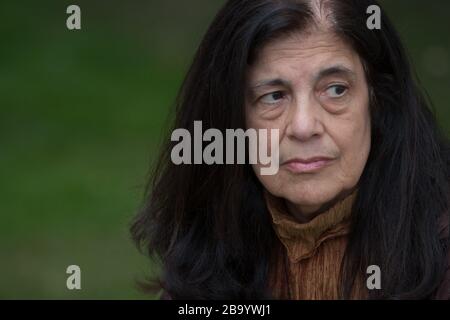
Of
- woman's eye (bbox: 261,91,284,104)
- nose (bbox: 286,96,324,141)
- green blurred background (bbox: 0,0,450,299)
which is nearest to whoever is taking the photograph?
nose (bbox: 286,96,324,141)

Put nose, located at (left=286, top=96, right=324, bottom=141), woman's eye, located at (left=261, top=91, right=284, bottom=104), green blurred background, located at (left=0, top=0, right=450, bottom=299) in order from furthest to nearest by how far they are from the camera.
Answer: green blurred background, located at (left=0, top=0, right=450, bottom=299) → woman's eye, located at (left=261, top=91, right=284, bottom=104) → nose, located at (left=286, top=96, right=324, bottom=141)

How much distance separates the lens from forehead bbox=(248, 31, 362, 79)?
3.02 meters

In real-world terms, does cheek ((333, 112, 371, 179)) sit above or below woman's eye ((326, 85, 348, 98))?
below

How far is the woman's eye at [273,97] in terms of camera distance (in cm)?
308

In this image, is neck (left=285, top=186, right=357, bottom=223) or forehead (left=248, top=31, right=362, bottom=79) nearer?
forehead (left=248, top=31, right=362, bottom=79)

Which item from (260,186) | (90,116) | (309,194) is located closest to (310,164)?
(309,194)

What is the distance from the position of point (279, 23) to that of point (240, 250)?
30.8 inches

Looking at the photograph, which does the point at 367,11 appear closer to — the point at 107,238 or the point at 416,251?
the point at 416,251

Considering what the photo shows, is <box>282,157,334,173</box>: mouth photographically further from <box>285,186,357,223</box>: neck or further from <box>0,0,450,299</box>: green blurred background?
<box>0,0,450,299</box>: green blurred background

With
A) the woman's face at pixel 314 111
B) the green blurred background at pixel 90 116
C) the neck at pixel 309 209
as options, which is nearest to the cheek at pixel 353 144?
the woman's face at pixel 314 111

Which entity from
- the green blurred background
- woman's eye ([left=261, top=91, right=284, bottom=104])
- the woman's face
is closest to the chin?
Result: the woman's face

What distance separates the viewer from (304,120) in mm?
2975

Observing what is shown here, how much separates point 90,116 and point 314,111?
482 cm
